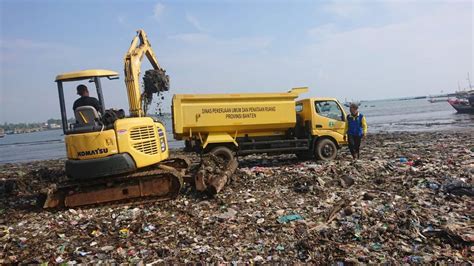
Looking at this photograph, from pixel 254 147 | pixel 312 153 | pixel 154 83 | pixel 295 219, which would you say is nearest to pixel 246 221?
pixel 295 219

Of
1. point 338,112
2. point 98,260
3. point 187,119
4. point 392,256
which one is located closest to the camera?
point 392,256

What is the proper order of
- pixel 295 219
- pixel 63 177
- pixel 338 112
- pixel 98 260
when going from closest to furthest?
pixel 98 260 < pixel 295 219 < pixel 63 177 < pixel 338 112

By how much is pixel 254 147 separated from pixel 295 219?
17.4ft

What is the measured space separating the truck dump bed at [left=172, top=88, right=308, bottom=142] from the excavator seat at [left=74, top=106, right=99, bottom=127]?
11.3 ft

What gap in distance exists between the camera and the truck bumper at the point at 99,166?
6797 millimetres

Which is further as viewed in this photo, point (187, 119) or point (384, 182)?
point (187, 119)

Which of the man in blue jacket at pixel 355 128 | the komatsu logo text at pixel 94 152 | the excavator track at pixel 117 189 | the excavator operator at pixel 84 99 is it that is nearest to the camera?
the komatsu logo text at pixel 94 152

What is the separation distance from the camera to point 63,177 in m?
11.2

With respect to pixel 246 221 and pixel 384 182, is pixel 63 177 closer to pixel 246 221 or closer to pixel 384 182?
pixel 246 221

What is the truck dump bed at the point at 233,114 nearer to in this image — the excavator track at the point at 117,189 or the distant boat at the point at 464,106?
the excavator track at the point at 117,189

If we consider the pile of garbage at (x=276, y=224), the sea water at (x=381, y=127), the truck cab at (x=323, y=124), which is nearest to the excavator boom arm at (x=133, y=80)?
the sea water at (x=381, y=127)

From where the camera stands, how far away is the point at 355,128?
1103 cm

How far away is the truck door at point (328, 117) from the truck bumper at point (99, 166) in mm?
6595

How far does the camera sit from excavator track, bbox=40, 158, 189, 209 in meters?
7.15
